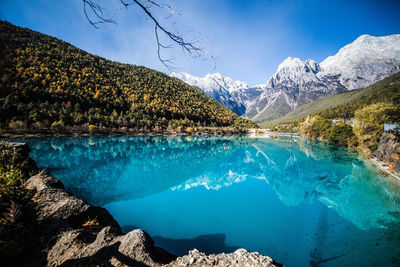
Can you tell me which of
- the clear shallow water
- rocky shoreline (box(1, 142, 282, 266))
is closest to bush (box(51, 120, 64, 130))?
the clear shallow water

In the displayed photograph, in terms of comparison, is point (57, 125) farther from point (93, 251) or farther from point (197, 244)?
point (93, 251)

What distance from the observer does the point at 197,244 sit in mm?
6355

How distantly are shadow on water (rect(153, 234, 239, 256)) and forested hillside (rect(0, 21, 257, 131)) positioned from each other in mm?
36878

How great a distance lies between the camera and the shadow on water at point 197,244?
6055 millimetres

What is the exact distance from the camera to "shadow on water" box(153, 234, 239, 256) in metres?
6.05

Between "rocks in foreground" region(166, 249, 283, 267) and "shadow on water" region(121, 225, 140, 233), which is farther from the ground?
"rocks in foreground" region(166, 249, 283, 267)

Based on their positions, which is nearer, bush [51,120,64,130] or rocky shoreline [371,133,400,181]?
A: rocky shoreline [371,133,400,181]

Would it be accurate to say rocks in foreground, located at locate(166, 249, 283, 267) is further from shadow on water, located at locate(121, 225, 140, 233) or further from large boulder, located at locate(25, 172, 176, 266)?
shadow on water, located at locate(121, 225, 140, 233)

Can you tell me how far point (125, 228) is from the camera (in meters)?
7.14

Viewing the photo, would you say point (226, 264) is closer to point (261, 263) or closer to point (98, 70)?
point (261, 263)

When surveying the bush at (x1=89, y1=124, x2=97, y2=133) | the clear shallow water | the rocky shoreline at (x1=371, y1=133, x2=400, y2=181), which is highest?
the bush at (x1=89, y1=124, x2=97, y2=133)

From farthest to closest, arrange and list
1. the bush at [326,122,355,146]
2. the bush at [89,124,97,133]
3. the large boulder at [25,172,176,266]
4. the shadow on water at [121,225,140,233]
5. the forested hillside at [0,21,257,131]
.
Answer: the bush at [89,124,97,133] → the forested hillside at [0,21,257,131] → the bush at [326,122,355,146] → the shadow on water at [121,225,140,233] → the large boulder at [25,172,176,266]

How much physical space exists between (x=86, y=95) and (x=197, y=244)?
74928 mm

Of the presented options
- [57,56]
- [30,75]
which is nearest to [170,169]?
[30,75]
